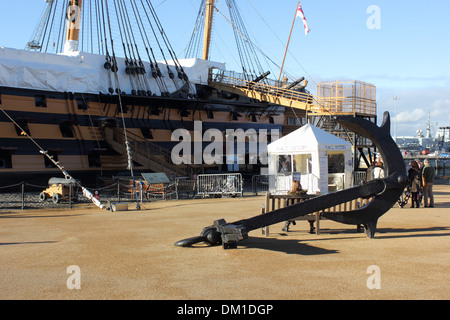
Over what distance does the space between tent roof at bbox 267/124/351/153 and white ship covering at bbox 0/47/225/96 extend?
36.9 ft

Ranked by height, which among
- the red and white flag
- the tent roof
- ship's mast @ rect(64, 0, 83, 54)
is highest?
the red and white flag

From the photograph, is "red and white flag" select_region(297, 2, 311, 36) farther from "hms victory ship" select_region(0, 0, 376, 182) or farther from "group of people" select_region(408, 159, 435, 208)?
"group of people" select_region(408, 159, 435, 208)

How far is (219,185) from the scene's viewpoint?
2081cm

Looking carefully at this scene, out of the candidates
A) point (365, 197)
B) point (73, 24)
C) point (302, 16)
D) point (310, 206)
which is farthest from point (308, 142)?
point (73, 24)

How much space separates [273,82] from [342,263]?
28.8 meters

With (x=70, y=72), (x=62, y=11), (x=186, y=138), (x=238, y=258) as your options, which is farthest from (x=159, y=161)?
(x=238, y=258)

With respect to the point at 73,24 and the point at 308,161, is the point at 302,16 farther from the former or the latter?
the point at 308,161

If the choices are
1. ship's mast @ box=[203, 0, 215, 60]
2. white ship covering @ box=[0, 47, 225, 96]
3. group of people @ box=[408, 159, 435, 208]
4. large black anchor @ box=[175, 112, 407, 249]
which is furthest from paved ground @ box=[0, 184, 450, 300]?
ship's mast @ box=[203, 0, 215, 60]

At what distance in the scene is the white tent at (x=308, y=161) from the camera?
61.5 ft

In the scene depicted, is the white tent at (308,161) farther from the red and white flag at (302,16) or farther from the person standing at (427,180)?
the red and white flag at (302,16)

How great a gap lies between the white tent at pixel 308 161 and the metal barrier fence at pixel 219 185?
153 cm

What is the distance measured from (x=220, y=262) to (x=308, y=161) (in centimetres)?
1278

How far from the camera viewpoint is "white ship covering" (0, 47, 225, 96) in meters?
22.6
